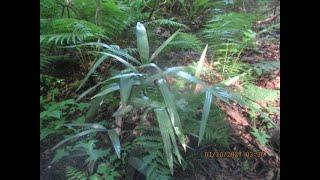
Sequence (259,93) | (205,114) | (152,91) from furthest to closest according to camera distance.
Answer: (259,93)
(152,91)
(205,114)

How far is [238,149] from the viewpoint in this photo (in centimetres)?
164

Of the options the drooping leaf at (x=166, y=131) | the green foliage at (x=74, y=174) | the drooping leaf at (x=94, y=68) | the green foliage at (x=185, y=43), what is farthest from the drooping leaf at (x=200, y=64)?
the green foliage at (x=74, y=174)

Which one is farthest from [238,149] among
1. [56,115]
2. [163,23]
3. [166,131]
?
[56,115]

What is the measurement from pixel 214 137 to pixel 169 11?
586 millimetres

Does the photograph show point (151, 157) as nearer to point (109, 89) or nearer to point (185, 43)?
point (109, 89)

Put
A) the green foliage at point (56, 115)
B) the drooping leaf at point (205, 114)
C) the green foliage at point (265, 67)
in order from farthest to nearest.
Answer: the green foliage at point (265, 67) → the green foliage at point (56, 115) → the drooping leaf at point (205, 114)

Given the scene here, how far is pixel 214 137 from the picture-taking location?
159 centimetres

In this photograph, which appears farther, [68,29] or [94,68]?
[68,29]

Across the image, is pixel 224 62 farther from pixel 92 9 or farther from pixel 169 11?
pixel 92 9

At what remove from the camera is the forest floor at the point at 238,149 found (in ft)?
5.13

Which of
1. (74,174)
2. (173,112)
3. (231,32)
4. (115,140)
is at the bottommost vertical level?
(74,174)
